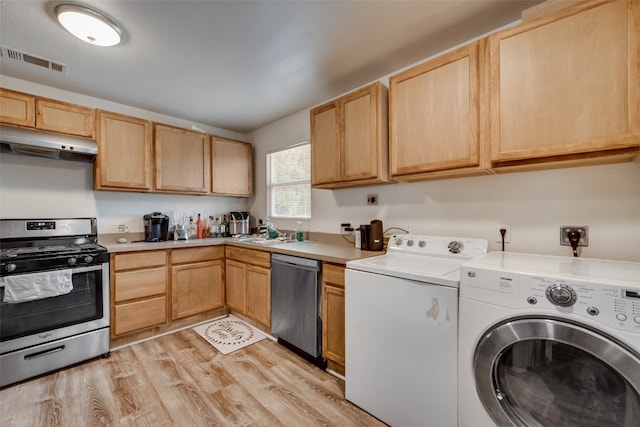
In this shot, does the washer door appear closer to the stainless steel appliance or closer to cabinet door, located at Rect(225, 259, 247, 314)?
cabinet door, located at Rect(225, 259, 247, 314)

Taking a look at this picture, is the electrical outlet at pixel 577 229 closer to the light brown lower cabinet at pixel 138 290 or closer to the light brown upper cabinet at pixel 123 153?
the light brown lower cabinet at pixel 138 290

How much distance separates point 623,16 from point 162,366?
349cm

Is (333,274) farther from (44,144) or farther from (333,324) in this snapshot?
(44,144)

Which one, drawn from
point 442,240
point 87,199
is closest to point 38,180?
point 87,199

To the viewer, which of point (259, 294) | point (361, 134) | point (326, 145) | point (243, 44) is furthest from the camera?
point (259, 294)

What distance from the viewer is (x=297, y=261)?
7.48 ft

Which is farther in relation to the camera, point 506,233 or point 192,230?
point 192,230

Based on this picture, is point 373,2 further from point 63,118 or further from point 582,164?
point 63,118

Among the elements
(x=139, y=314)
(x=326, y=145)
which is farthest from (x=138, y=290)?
(x=326, y=145)

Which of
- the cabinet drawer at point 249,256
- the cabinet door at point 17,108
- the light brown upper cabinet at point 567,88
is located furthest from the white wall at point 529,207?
the cabinet door at point 17,108

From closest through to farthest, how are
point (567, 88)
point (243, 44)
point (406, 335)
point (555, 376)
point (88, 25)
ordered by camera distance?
point (555, 376)
point (567, 88)
point (406, 335)
point (88, 25)
point (243, 44)

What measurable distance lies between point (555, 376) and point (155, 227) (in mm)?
3414

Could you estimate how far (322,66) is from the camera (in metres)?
2.25

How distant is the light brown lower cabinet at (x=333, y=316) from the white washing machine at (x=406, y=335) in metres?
0.22
